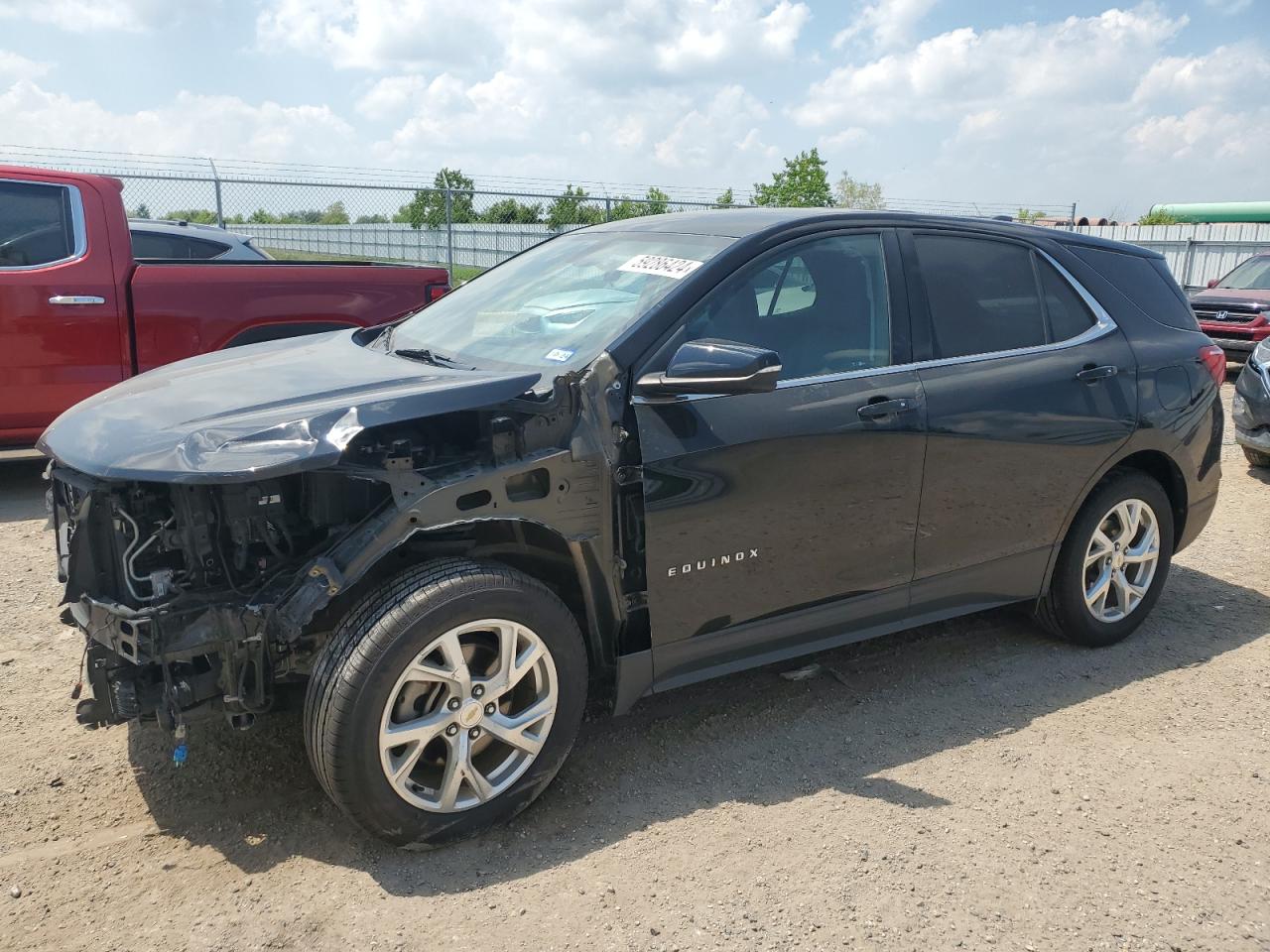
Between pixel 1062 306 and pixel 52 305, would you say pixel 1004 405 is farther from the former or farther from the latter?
pixel 52 305

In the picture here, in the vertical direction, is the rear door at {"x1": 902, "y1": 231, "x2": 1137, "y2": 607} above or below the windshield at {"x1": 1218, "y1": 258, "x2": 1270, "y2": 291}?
below

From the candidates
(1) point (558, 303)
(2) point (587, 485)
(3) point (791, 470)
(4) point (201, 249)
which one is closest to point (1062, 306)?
(3) point (791, 470)

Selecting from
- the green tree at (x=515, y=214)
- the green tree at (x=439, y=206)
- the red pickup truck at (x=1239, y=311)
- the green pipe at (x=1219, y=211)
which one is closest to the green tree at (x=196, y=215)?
the green tree at (x=439, y=206)

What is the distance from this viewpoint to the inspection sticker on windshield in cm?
343

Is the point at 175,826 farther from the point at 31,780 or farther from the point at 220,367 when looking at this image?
the point at 220,367

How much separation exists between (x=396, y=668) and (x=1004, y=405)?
8.15 feet

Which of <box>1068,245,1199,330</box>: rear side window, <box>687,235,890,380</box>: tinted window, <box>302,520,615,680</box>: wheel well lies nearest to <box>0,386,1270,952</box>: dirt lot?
<box>302,520,615,680</box>: wheel well

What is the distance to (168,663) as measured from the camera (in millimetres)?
2746

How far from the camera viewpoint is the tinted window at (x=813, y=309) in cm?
341

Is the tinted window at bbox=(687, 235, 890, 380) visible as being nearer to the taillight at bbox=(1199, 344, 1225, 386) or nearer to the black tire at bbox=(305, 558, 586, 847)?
the black tire at bbox=(305, 558, 586, 847)

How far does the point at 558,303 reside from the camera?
3.71 meters

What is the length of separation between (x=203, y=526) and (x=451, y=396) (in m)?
0.76

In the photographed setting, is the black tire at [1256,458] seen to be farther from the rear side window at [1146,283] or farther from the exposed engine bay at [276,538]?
the exposed engine bay at [276,538]

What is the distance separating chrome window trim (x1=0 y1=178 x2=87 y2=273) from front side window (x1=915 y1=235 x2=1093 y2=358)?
5137mm
